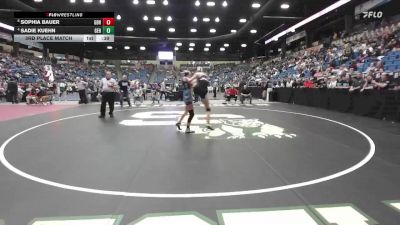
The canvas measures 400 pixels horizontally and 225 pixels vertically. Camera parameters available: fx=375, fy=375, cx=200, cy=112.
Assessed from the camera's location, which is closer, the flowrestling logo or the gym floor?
the gym floor

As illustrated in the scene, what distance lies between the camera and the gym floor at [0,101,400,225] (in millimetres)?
3410

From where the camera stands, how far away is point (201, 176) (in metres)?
4.63

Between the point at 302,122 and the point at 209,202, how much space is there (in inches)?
297

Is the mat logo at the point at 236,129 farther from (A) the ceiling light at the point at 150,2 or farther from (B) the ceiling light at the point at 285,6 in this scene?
(A) the ceiling light at the point at 150,2

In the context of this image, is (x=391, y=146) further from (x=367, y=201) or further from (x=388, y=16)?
(x=388, y=16)

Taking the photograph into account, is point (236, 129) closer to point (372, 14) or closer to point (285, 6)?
point (372, 14)

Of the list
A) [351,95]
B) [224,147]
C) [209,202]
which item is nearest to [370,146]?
[224,147]
